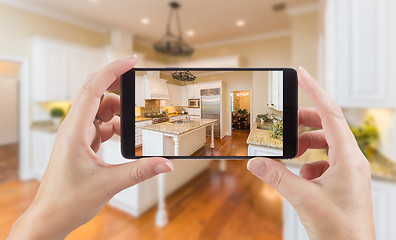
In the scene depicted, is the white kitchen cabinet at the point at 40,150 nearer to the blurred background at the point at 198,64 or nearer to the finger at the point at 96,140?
the blurred background at the point at 198,64

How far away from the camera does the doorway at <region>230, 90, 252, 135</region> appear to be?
1.07ft

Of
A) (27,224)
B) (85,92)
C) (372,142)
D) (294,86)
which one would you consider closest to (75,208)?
(27,224)

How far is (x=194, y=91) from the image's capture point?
1.09ft

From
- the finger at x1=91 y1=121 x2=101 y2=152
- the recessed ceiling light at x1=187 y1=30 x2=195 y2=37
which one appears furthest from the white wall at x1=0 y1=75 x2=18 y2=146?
the finger at x1=91 y1=121 x2=101 y2=152

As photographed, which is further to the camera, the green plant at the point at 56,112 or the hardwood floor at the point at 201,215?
A: the green plant at the point at 56,112

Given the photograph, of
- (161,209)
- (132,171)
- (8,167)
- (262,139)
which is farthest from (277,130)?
(8,167)

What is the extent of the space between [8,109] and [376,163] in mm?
4817

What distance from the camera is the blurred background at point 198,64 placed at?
2.76 ft

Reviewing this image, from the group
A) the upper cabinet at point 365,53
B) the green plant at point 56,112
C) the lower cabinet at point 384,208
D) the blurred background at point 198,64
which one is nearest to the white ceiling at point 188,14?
the blurred background at point 198,64

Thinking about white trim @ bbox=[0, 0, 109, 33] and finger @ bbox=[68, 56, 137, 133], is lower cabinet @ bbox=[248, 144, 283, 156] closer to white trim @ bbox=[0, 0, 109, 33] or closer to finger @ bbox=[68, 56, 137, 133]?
finger @ bbox=[68, 56, 137, 133]

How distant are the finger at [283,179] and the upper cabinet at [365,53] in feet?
2.92

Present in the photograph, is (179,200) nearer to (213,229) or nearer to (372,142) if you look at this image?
(213,229)

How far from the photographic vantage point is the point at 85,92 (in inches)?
11.7

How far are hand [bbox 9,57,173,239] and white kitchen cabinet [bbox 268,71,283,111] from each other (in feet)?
0.68
